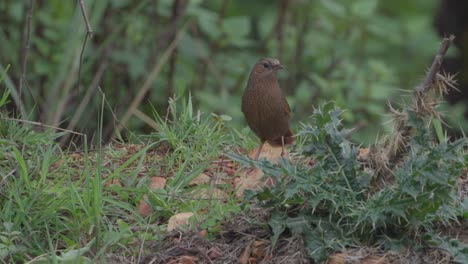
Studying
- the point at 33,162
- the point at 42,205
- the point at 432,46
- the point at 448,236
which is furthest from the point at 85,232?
the point at 432,46

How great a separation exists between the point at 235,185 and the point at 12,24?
4.11 meters

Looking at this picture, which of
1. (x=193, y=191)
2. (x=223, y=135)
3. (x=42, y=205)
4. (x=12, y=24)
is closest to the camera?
(x=42, y=205)

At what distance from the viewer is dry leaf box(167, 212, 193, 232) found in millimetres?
4266

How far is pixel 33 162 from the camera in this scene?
459cm

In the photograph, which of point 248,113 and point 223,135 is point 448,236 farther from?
point 248,113

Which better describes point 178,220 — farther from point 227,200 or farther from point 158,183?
point 158,183

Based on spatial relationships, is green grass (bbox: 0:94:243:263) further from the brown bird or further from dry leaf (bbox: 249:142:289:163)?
the brown bird

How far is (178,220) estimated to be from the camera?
4.29 metres

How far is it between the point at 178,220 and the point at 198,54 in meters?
4.05

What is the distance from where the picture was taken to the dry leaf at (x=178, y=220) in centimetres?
427

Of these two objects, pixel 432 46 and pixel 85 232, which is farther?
pixel 432 46

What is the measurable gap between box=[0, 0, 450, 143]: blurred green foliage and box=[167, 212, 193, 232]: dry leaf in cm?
261

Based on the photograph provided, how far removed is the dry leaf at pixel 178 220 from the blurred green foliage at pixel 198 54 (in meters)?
2.61

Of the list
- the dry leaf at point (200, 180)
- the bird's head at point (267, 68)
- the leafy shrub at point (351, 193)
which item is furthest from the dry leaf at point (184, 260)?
the bird's head at point (267, 68)
